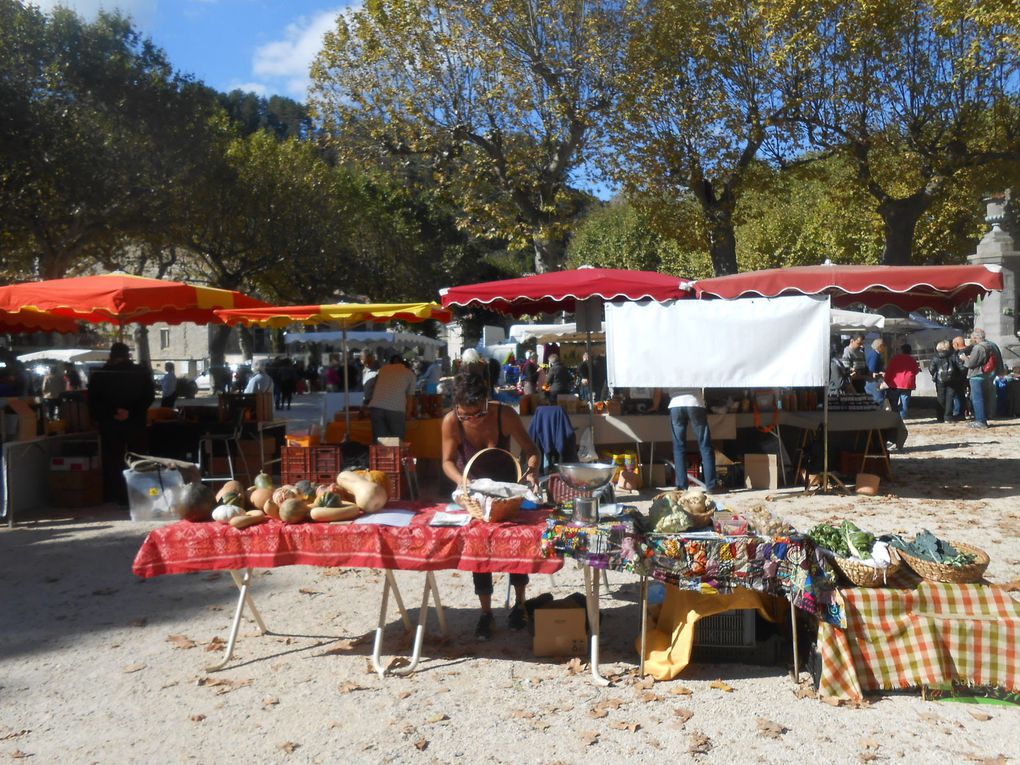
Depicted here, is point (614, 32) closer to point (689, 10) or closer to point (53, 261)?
point (689, 10)

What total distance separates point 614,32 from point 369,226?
21914 mm

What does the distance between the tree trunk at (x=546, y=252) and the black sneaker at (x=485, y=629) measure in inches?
570

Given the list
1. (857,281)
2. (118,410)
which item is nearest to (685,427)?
(857,281)

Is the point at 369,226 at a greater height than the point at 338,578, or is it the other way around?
the point at 369,226

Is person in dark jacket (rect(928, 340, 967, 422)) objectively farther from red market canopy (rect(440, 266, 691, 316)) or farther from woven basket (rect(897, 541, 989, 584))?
woven basket (rect(897, 541, 989, 584))

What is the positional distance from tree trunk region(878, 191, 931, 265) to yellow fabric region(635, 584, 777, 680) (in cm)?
1604

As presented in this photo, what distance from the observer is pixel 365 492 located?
188 inches

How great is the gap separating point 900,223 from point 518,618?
16.4 meters

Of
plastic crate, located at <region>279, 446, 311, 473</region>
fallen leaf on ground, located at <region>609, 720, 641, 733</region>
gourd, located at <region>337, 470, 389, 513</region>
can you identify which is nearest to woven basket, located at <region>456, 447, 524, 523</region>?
gourd, located at <region>337, 470, 389, 513</region>

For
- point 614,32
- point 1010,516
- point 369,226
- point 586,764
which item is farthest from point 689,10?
point 369,226

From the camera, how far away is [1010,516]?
823 cm

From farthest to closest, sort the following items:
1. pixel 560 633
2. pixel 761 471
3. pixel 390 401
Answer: pixel 761 471 < pixel 390 401 < pixel 560 633

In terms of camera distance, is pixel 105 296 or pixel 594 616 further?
pixel 105 296

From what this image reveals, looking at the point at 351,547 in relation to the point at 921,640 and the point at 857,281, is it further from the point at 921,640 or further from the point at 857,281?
the point at 857,281
